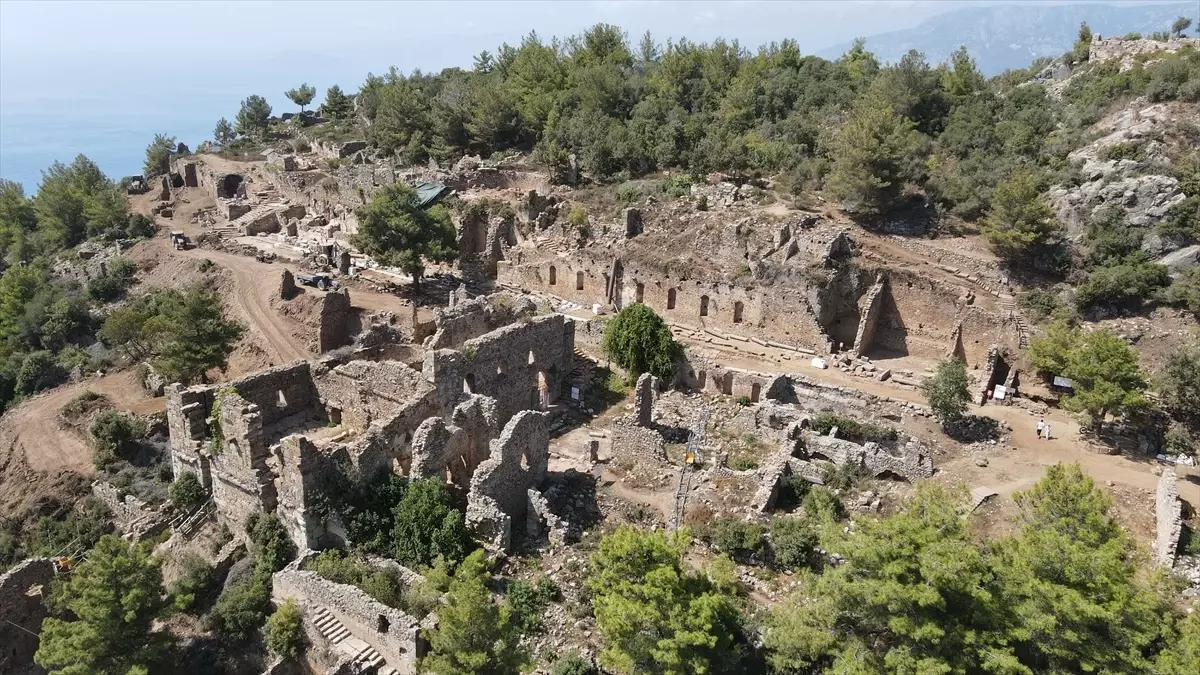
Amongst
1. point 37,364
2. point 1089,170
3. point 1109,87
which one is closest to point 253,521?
point 37,364

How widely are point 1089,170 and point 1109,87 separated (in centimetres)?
1242

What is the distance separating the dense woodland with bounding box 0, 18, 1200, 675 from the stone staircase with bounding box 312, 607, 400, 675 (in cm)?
80

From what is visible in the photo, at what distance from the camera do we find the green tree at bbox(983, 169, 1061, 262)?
129 ft

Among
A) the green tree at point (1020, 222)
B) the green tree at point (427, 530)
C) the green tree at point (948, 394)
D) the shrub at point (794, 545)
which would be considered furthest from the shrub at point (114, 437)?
the green tree at point (1020, 222)

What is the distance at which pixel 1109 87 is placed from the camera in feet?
167

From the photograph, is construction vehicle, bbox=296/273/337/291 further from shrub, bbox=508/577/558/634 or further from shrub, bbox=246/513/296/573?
shrub, bbox=508/577/558/634

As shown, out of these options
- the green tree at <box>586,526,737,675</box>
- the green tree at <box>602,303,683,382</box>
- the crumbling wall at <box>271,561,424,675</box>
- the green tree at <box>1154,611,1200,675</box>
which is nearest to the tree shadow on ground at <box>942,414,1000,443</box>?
the green tree at <box>602,303,683,382</box>

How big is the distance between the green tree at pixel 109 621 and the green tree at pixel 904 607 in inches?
631

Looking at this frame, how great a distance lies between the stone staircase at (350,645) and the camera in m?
19.8

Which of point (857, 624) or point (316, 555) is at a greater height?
point (857, 624)

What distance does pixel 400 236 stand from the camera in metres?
46.8

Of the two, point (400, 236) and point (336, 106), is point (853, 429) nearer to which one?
point (400, 236)

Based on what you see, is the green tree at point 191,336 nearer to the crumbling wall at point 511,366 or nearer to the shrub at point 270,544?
the crumbling wall at point 511,366

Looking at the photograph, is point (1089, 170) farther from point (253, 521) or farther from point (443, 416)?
point (253, 521)
